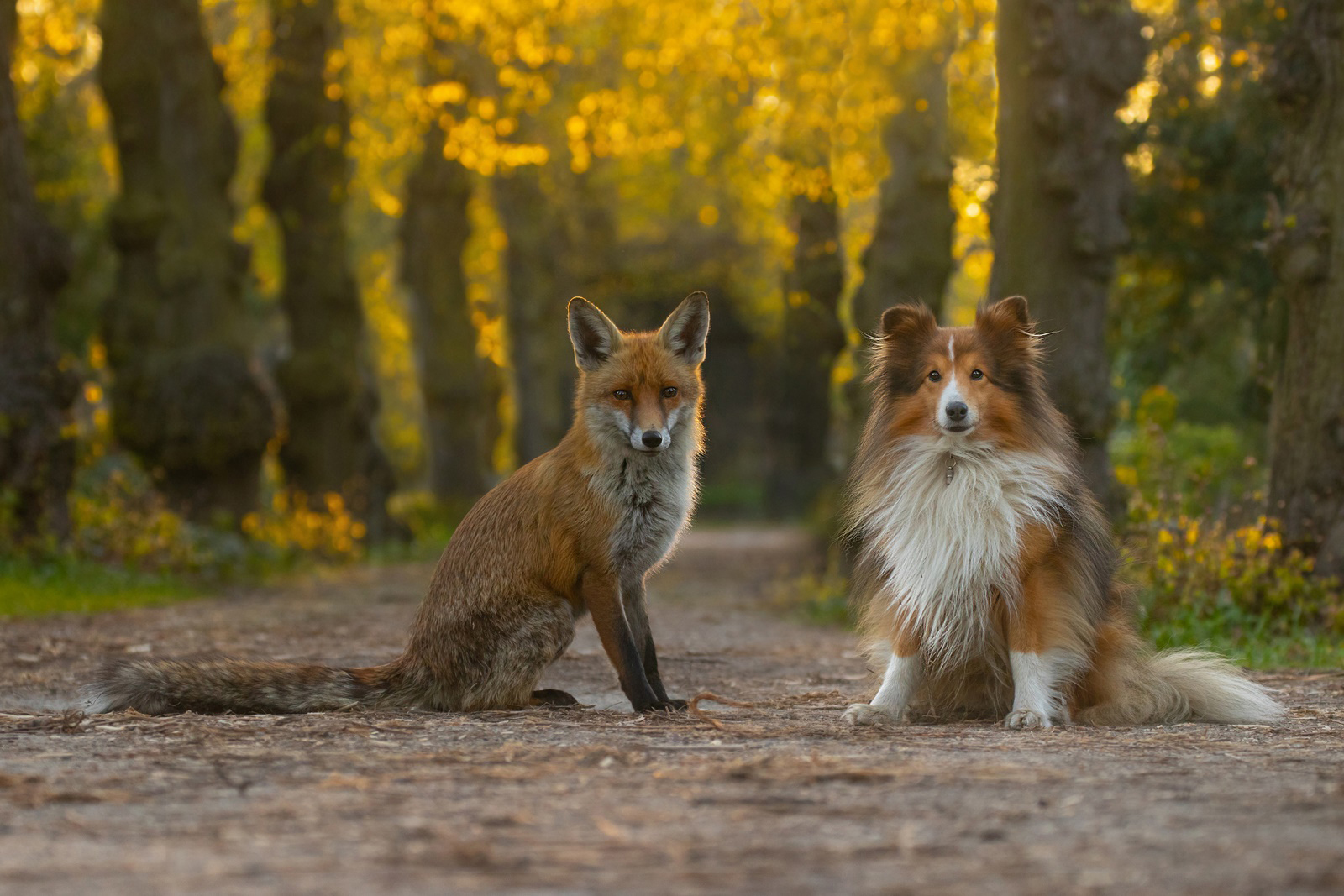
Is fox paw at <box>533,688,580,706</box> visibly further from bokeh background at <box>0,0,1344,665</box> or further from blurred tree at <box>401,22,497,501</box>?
blurred tree at <box>401,22,497,501</box>

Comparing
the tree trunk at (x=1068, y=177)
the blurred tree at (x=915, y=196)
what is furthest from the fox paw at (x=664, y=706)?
the blurred tree at (x=915, y=196)

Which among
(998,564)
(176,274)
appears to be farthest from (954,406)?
(176,274)

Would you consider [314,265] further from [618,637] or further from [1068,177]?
[618,637]

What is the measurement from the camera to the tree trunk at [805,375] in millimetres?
20703

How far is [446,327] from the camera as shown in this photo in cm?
2583

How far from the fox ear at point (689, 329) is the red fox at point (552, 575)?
0.03 feet

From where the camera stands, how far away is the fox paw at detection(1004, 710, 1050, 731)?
5.99m

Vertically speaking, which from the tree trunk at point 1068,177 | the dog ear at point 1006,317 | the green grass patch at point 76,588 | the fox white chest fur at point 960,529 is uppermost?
the tree trunk at point 1068,177

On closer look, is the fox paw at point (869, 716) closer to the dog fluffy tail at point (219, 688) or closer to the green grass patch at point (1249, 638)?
the dog fluffy tail at point (219, 688)

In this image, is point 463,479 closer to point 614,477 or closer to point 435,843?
point 614,477

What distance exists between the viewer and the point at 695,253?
40.7 meters

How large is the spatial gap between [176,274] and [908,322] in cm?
1255

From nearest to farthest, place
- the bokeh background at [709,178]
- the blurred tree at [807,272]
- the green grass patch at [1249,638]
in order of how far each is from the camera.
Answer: the green grass patch at [1249,638], the bokeh background at [709,178], the blurred tree at [807,272]

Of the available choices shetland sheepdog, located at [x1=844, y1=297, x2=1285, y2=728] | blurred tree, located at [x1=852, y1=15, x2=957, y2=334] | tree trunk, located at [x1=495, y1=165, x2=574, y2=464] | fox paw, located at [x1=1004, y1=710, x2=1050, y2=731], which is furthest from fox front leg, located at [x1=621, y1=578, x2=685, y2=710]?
tree trunk, located at [x1=495, y1=165, x2=574, y2=464]
